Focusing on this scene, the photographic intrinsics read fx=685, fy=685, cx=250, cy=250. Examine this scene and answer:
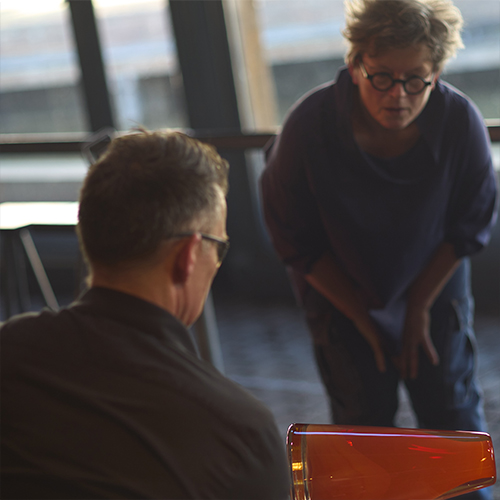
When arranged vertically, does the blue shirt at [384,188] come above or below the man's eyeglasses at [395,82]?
below

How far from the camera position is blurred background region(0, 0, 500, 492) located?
138 inches

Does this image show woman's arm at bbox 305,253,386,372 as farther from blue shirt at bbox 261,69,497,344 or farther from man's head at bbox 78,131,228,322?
man's head at bbox 78,131,228,322

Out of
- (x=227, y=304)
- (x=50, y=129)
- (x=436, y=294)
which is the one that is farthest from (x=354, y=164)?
(x=50, y=129)

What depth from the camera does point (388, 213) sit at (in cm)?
154

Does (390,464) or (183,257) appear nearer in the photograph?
(390,464)

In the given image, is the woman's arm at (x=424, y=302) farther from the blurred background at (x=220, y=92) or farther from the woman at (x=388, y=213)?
the blurred background at (x=220, y=92)

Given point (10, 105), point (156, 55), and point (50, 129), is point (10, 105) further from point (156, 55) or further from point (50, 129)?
point (156, 55)

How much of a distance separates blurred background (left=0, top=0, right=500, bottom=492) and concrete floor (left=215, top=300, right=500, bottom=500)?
0.01 metres

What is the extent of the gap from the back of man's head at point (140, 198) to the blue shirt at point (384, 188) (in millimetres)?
603

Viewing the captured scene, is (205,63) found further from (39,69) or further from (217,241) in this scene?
(217,241)

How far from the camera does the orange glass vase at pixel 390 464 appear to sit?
73 cm

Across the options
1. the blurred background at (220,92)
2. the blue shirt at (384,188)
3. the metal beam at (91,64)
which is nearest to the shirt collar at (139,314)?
the blue shirt at (384,188)

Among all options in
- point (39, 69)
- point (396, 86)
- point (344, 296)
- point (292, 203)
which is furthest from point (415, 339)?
point (39, 69)

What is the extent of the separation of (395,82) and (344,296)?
0.53 metres
